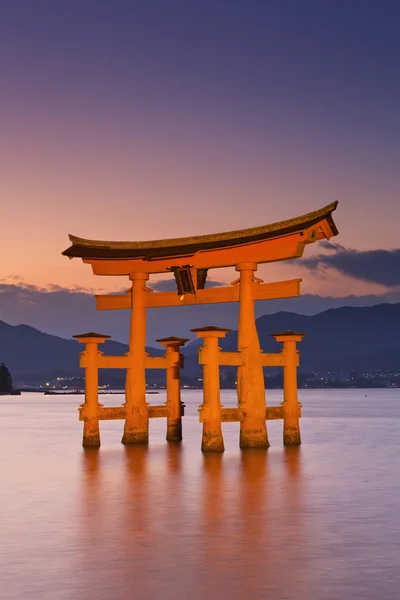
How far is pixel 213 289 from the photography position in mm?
27484

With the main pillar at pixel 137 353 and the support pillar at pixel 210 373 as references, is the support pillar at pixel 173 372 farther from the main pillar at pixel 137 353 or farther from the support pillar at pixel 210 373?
the support pillar at pixel 210 373

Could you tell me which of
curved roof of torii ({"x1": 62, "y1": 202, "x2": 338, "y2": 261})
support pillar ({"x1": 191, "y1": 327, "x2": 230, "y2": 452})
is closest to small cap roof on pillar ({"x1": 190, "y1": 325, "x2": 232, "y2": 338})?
support pillar ({"x1": 191, "y1": 327, "x2": 230, "y2": 452})

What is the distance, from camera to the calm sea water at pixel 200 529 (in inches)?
395

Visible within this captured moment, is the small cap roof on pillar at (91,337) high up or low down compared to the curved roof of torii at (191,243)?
down

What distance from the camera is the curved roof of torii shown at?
24.9m

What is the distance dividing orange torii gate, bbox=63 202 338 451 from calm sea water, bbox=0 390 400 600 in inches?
65.0

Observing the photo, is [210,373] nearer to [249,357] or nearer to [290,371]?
[249,357]

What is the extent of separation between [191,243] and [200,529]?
13710mm

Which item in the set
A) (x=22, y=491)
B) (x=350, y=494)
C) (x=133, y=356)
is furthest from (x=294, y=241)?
(x=22, y=491)

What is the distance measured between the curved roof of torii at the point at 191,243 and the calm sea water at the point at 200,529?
573 cm

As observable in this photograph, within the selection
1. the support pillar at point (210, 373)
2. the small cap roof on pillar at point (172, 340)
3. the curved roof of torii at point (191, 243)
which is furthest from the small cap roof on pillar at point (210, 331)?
the small cap roof on pillar at point (172, 340)

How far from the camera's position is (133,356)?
92.1ft

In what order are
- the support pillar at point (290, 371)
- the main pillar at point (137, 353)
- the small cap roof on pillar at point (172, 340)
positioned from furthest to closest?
1. the small cap roof on pillar at point (172, 340)
2. the main pillar at point (137, 353)
3. the support pillar at point (290, 371)

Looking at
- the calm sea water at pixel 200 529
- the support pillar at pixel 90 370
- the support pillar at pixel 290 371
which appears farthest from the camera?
the support pillar at pixel 290 371
